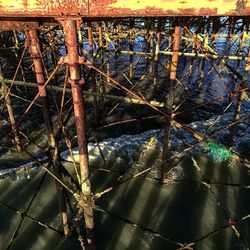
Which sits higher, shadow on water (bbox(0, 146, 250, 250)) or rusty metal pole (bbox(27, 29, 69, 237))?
rusty metal pole (bbox(27, 29, 69, 237))

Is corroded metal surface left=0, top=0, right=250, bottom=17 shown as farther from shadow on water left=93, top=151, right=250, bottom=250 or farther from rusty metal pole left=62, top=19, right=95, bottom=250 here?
shadow on water left=93, top=151, right=250, bottom=250

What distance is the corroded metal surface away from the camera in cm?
293

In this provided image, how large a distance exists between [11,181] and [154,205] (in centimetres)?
491

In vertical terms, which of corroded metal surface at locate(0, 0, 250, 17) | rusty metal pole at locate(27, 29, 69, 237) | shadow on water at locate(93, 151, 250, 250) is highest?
corroded metal surface at locate(0, 0, 250, 17)

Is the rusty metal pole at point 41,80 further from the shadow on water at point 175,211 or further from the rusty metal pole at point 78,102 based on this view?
the shadow on water at point 175,211

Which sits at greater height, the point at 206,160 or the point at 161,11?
the point at 161,11

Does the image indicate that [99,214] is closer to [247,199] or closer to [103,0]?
[247,199]

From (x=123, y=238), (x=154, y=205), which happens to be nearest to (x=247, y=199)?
(x=154, y=205)

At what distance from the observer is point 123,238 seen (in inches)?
293

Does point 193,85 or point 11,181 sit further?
point 193,85

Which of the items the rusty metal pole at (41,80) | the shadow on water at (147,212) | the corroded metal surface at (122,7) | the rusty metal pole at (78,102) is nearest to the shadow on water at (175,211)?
the shadow on water at (147,212)

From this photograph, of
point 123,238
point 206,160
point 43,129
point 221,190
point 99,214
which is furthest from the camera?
point 43,129

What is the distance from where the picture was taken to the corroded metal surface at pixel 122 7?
293 cm

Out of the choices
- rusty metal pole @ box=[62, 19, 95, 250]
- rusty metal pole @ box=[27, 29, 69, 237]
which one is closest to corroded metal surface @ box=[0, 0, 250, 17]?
rusty metal pole @ box=[62, 19, 95, 250]
